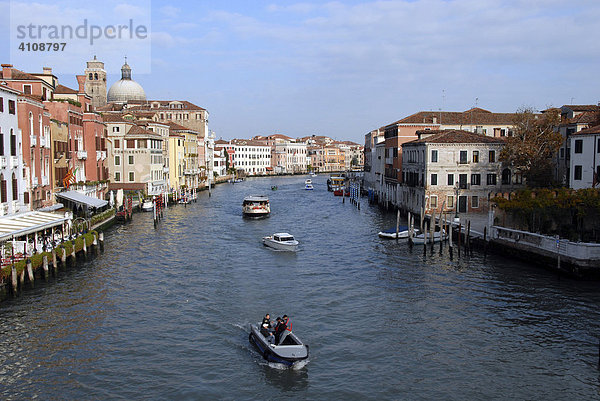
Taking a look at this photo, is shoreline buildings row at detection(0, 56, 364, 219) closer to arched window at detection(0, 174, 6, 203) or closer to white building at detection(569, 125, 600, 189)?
arched window at detection(0, 174, 6, 203)

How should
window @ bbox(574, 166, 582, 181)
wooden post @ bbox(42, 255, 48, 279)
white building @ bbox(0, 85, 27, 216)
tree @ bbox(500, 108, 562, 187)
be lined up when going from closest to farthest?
wooden post @ bbox(42, 255, 48, 279) → white building @ bbox(0, 85, 27, 216) → window @ bbox(574, 166, 582, 181) → tree @ bbox(500, 108, 562, 187)

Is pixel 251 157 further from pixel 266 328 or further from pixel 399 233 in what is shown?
pixel 266 328

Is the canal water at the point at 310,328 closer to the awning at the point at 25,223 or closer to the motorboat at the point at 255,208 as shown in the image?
the awning at the point at 25,223

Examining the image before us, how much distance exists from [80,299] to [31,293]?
6.45ft

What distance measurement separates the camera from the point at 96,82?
109 meters

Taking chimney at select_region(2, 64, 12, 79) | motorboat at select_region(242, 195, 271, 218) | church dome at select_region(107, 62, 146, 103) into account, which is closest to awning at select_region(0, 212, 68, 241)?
chimney at select_region(2, 64, 12, 79)

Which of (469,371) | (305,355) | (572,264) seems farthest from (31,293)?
(572,264)

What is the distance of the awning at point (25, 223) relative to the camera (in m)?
23.4

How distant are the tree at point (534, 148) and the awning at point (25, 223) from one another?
3022 cm

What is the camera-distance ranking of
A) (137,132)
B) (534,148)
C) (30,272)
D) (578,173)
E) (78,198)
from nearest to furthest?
(30,272), (578,173), (78,198), (534,148), (137,132)

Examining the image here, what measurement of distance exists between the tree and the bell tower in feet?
284

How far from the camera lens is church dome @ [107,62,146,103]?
111m

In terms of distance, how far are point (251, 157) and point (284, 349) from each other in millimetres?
142288

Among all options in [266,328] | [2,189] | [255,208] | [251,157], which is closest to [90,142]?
[255,208]
